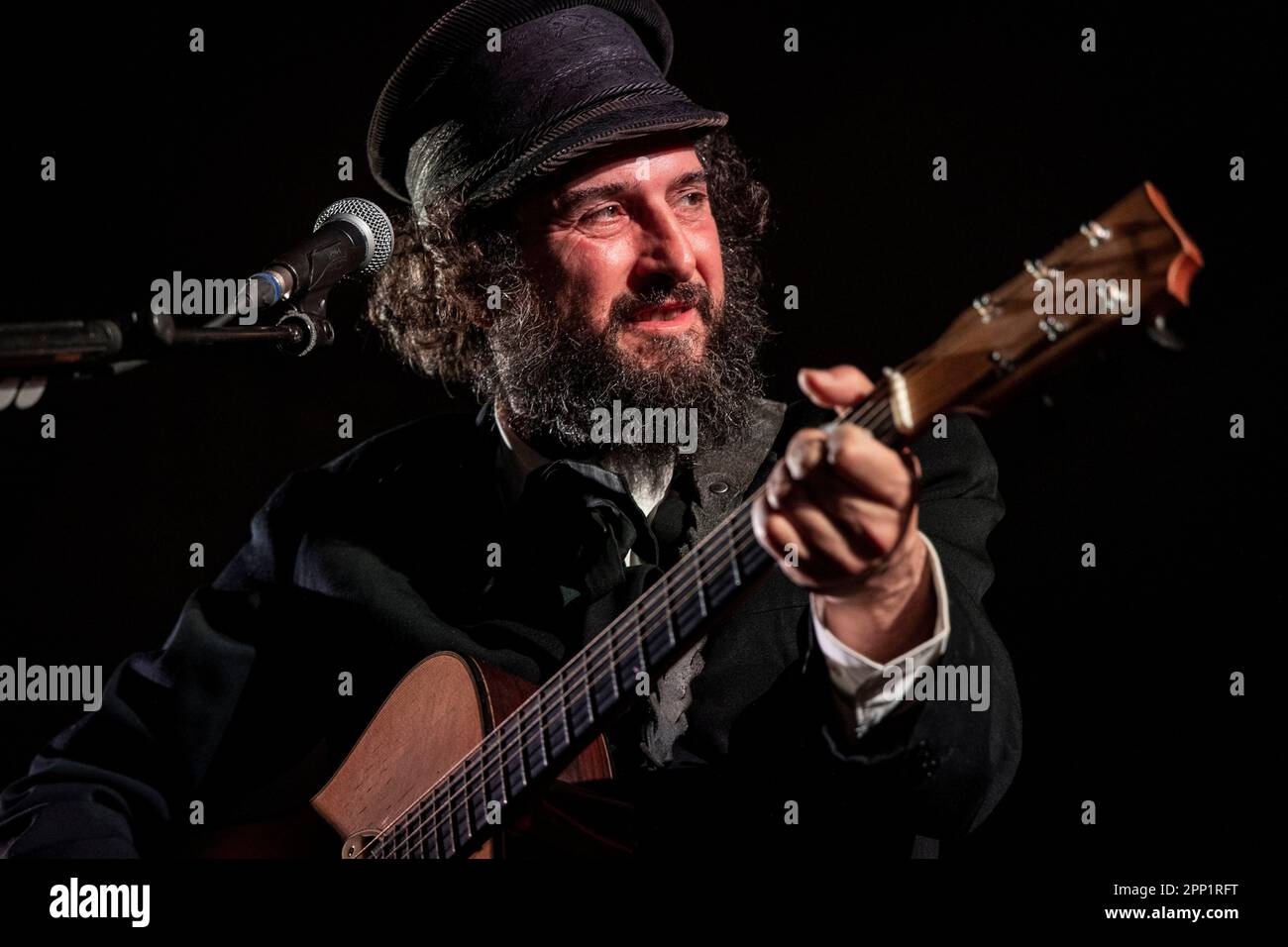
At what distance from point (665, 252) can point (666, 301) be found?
9 centimetres

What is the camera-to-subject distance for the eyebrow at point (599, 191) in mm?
2148

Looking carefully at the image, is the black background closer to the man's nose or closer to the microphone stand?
the man's nose

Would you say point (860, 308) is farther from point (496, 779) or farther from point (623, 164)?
point (496, 779)

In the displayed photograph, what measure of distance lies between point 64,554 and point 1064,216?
2369 millimetres

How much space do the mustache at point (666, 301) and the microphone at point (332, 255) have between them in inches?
17.5

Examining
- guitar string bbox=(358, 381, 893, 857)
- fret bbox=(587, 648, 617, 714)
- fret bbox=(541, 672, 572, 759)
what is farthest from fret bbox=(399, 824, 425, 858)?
fret bbox=(587, 648, 617, 714)

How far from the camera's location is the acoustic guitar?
1.16m

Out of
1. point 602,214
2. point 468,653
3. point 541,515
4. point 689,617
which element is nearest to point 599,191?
point 602,214

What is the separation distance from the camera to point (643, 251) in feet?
7.04

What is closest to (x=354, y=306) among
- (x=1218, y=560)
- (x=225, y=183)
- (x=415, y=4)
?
(x=225, y=183)

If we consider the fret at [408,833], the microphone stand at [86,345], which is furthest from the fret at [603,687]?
the microphone stand at [86,345]

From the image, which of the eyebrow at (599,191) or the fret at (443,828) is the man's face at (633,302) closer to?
the eyebrow at (599,191)
